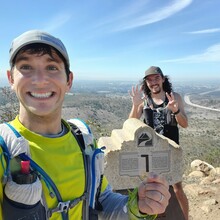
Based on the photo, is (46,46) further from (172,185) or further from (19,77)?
(172,185)

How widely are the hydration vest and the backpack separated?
2.42 m

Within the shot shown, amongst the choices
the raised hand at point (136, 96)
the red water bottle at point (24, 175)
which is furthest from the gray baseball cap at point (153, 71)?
the red water bottle at point (24, 175)

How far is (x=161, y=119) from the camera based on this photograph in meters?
4.07

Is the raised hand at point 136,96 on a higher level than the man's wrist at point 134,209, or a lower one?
higher

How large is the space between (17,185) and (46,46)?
28.4 inches

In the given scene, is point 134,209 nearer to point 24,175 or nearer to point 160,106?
point 24,175

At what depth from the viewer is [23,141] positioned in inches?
47.3

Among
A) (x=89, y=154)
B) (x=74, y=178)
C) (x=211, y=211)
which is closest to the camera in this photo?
(x=74, y=178)

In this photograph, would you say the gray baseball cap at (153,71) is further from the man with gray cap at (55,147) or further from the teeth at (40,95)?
the teeth at (40,95)

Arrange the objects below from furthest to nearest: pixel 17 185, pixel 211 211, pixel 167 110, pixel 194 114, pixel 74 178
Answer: pixel 194 114, pixel 211 211, pixel 167 110, pixel 74 178, pixel 17 185

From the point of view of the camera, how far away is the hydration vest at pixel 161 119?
403 cm

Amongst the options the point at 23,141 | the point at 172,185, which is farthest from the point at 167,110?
the point at 23,141

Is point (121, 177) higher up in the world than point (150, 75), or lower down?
lower down

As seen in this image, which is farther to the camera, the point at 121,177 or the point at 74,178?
the point at 121,177
